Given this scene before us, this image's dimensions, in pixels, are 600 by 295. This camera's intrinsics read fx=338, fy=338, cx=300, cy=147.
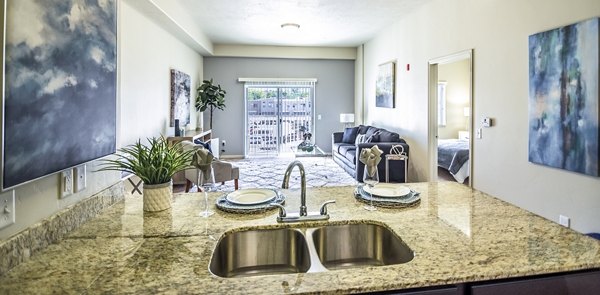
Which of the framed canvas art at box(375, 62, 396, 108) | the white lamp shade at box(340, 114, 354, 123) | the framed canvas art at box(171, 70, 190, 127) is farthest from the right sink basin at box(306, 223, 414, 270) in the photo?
the white lamp shade at box(340, 114, 354, 123)

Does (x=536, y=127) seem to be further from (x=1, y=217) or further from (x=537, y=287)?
(x=1, y=217)

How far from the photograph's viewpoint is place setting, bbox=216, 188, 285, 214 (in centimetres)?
152

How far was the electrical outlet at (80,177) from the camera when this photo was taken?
1372 mm

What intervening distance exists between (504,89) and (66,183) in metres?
3.80

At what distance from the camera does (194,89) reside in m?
7.64

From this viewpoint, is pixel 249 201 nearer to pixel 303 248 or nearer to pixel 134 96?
pixel 303 248

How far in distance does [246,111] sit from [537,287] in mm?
8132

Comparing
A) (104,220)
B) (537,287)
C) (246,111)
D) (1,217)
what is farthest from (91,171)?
(246,111)

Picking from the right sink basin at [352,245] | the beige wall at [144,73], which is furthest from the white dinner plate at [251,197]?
the beige wall at [144,73]

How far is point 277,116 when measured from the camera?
8930 mm

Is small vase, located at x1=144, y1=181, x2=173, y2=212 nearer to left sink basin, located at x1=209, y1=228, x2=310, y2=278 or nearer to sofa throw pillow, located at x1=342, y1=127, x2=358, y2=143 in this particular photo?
left sink basin, located at x1=209, y1=228, x2=310, y2=278

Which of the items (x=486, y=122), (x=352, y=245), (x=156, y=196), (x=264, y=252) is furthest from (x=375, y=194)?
(x=486, y=122)

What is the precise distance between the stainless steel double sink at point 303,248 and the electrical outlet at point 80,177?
65 centimetres

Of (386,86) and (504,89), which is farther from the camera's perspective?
(386,86)
